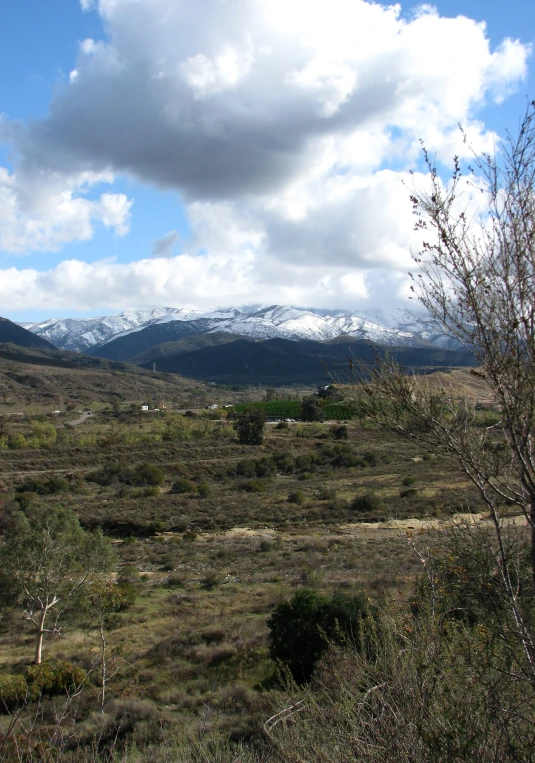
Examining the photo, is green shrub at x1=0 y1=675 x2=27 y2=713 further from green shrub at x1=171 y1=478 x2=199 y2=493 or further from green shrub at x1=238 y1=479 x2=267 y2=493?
green shrub at x1=238 y1=479 x2=267 y2=493

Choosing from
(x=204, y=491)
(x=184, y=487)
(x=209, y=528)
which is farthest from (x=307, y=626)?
(x=184, y=487)

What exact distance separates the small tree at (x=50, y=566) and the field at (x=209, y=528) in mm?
1270

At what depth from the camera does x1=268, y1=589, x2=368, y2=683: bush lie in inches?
515

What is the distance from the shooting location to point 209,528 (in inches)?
1526

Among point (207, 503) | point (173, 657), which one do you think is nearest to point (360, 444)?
point (207, 503)

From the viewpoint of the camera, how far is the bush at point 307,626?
13078 millimetres

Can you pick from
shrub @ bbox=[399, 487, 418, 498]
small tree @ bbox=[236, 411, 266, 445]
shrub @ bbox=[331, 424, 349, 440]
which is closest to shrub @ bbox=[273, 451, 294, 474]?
small tree @ bbox=[236, 411, 266, 445]

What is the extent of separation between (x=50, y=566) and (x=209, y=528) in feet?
71.2

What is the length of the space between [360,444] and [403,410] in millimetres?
66902

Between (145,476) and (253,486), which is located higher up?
(145,476)

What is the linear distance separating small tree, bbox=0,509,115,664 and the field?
127 centimetres

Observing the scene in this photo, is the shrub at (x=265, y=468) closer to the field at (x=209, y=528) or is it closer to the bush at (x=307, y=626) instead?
the field at (x=209, y=528)

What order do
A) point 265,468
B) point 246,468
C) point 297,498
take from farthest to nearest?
point 246,468 → point 265,468 → point 297,498

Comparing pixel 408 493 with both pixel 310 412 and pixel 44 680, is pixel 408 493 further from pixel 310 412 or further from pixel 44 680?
pixel 310 412
